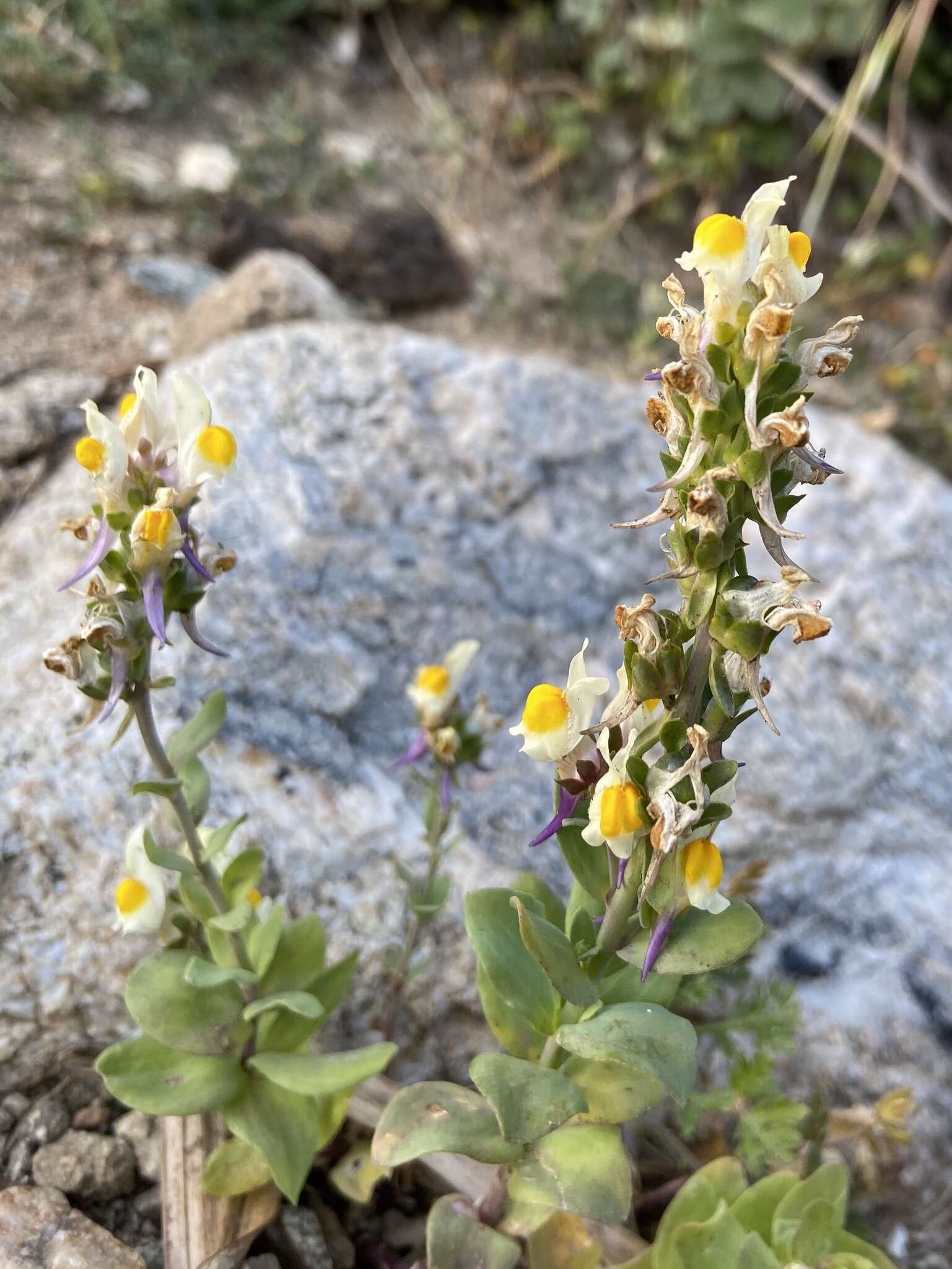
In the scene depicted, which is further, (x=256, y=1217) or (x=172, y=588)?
(x=256, y=1217)

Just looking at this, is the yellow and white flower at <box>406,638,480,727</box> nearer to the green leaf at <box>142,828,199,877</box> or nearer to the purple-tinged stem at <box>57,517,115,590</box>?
the green leaf at <box>142,828,199,877</box>

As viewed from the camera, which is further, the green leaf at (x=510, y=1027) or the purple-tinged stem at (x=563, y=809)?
the green leaf at (x=510, y=1027)

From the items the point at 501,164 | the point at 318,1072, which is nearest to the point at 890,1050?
the point at 318,1072

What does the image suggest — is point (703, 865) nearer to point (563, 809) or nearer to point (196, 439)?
point (563, 809)

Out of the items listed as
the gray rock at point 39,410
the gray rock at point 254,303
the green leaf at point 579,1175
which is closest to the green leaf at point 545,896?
the green leaf at point 579,1175

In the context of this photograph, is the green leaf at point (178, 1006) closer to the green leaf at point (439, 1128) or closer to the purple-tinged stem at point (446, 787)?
the green leaf at point (439, 1128)

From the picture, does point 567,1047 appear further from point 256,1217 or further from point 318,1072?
point 256,1217
